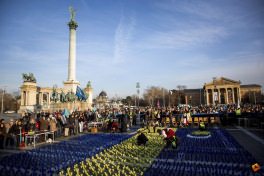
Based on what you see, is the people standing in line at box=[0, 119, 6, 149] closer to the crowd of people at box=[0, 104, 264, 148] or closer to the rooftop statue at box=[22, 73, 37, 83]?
the crowd of people at box=[0, 104, 264, 148]

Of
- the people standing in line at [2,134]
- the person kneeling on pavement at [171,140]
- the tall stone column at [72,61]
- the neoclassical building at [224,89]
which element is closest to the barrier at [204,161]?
the person kneeling on pavement at [171,140]

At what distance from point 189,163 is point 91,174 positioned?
171 inches

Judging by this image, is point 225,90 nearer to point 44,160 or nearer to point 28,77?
point 28,77

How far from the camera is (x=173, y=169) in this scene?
26.4ft

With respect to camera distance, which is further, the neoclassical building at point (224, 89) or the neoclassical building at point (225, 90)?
the neoclassical building at point (224, 89)

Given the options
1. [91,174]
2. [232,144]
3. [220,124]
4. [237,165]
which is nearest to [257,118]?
[220,124]

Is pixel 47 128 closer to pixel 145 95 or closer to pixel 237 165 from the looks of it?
pixel 237 165

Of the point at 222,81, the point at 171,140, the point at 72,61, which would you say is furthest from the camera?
the point at 222,81

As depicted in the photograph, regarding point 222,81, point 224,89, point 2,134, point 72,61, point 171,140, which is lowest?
point 171,140

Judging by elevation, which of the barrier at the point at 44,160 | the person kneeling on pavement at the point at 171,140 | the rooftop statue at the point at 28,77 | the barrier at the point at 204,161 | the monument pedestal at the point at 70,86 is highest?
the rooftop statue at the point at 28,77

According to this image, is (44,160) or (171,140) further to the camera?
(171,140)

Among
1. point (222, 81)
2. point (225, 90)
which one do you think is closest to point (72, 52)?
point (222, 81)

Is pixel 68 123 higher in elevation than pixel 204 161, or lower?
higher

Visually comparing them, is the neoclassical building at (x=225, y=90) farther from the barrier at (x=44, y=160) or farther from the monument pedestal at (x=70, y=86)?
the barrier at (x=44, y=160)
